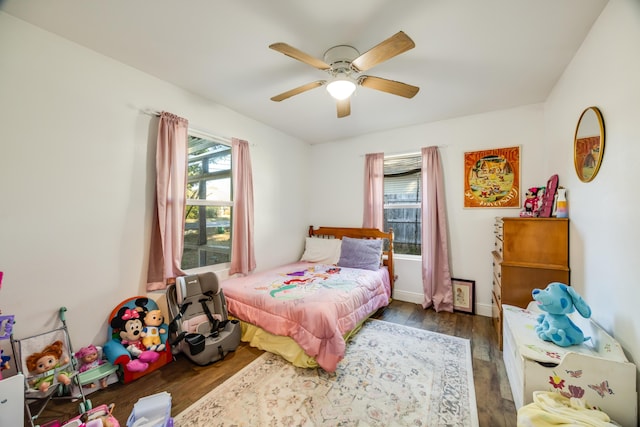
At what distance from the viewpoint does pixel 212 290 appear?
2.55m

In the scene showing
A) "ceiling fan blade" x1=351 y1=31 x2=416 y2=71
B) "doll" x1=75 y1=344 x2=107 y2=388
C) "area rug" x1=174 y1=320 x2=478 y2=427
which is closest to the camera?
"ceiling fan blade" x1=351 y1=31 x2=416 y2=71

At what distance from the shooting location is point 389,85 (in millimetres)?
2033

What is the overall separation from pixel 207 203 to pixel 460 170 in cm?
324

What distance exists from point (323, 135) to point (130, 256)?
9.96 ft

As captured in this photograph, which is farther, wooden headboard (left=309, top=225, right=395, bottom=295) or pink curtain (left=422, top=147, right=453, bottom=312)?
wooden headboard (left=309, top=225, right=395, bottom=295)

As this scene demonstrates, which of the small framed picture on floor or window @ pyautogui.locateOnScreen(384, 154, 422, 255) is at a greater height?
window @ pyautogui.locateOnScreen(384, 154, 422, 255)

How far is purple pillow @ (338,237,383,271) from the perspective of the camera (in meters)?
3.41

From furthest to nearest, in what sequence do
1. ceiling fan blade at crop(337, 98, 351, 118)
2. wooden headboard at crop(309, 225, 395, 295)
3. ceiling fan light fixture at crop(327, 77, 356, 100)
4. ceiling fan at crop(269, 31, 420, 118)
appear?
wooden headboard at crop(309, 225, 395, 295) < ceiling fan blade at crop(337, 98, 351, 118) < ceiling fan light fixture at crop(327, 77, 356, 100) < ceiling fan at crop(269, 31, 420, 118)

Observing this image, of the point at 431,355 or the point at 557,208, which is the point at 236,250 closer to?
the point at 431,355

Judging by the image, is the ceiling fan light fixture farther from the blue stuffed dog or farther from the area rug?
the area rug

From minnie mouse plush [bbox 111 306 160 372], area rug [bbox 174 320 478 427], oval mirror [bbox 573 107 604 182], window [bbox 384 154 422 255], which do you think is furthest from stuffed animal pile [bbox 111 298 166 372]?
oval mirror [bbox 573 107 604 182]

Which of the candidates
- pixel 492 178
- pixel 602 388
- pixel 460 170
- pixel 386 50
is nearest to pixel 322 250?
pixel 460 170

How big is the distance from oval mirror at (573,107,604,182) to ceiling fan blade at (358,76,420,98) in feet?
3.85

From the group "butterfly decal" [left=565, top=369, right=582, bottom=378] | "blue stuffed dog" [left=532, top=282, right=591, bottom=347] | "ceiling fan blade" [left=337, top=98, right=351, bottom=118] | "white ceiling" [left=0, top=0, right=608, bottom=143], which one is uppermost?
"white ceiling" [left=0, top=0, right=608, bottom=143]
